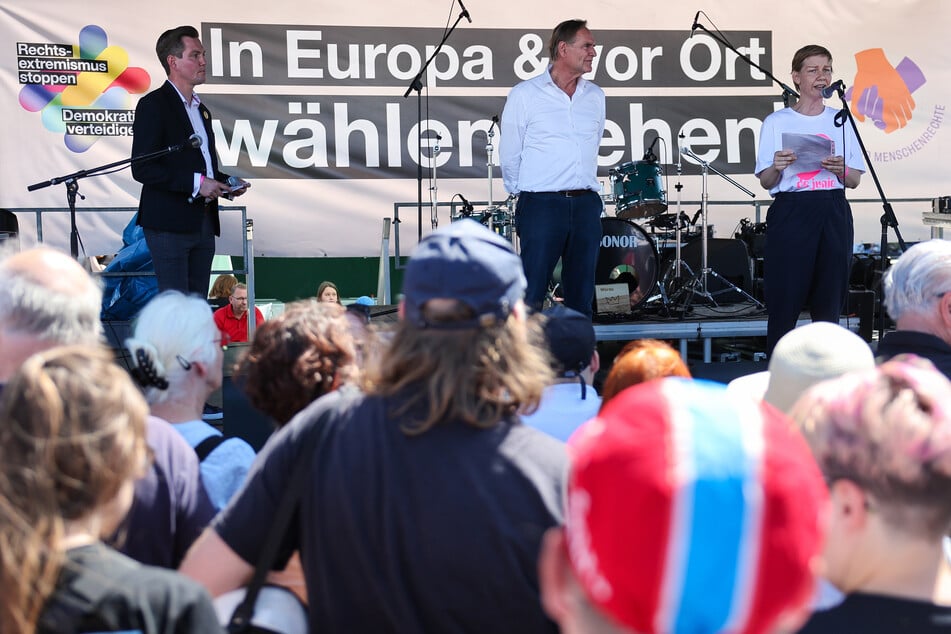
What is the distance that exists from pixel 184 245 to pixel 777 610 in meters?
4.45

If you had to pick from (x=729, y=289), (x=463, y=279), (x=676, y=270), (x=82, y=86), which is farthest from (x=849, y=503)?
(x=82, y=86)

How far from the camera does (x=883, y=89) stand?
776 centimetres

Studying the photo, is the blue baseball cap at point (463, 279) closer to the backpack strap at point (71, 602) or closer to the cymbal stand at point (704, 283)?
the backpack strap at point (71, 602)

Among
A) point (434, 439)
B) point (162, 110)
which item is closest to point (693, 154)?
point (162, 110)

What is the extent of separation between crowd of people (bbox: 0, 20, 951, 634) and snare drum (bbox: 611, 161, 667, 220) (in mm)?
4593

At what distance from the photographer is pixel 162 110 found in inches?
190

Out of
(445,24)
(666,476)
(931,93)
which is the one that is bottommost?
(666,476)

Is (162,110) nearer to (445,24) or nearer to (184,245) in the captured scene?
(184,245)

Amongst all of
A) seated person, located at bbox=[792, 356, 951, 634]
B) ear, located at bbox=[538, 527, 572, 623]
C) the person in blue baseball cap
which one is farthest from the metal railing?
ear, located at bbox=[538, 527, 572, 623]

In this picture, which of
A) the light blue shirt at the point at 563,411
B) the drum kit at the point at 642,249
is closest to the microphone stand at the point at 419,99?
the drum kit at the point at 642,249

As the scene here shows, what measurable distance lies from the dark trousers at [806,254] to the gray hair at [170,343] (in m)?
3.14

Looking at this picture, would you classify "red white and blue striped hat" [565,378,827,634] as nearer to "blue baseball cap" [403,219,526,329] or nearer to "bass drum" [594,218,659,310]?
"blue baseball cap" [403,219,526,329]

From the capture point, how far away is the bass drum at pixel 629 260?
6562mm

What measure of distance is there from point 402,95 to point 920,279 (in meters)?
5.31
